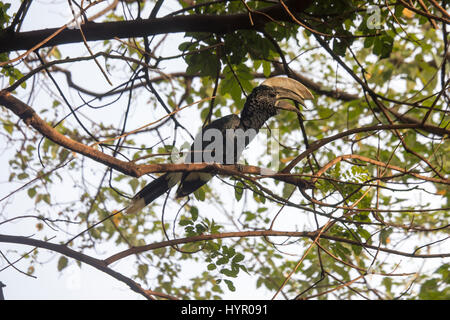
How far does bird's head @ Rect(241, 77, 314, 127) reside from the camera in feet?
8.07

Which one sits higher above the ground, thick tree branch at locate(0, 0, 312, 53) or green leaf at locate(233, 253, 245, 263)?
thick tree branch at locate(0, 0, 312, 53)

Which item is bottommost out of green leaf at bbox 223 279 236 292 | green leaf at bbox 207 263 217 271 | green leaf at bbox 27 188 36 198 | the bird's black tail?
green leaf at bbox 223 279 236 292

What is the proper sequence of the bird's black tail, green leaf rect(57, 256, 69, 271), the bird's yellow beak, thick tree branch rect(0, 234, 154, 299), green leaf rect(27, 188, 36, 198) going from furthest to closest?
green leaf rect(27, 188, 36, 198), green leaf rect(57, 256, 69, 271), the bird's yellow beak, the bird's black tail, thick tree branch rect(0, 234, 154, 299)

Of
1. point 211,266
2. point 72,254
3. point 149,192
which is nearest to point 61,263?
point 149,192

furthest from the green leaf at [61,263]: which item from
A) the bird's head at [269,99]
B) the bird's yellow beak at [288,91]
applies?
the bird's yellow beak at [288,91]

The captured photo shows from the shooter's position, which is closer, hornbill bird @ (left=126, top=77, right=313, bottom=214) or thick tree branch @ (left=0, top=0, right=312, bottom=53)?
thick tree branch @ (left=0, top=0, right=312, bottom=53)

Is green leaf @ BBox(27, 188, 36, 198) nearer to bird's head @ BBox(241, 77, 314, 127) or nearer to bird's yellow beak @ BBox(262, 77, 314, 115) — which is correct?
bird's head @ BBox(241, 77, 314, 127)

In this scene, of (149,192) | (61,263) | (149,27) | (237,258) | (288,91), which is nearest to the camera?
(149,27)

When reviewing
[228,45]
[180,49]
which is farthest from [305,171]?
[180,49]

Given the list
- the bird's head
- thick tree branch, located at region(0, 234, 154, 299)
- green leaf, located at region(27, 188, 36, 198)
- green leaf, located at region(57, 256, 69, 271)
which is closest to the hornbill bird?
the bird's head

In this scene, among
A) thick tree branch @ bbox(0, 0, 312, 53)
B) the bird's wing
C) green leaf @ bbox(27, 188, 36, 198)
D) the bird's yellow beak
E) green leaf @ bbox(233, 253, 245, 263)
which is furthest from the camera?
green leaf @ bbox(27, 188, 36, 198)

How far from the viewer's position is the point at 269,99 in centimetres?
256

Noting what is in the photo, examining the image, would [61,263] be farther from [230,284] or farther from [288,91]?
[288,91]
